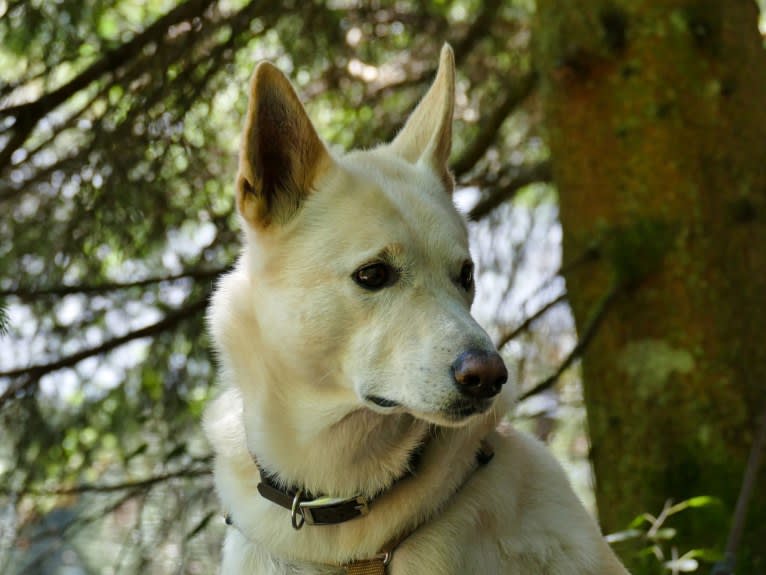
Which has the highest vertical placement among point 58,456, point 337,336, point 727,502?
point 337,336

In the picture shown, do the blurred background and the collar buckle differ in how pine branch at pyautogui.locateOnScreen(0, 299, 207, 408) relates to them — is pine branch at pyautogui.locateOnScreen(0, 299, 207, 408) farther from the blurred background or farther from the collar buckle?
the collar buckle

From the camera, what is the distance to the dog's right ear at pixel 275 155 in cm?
264

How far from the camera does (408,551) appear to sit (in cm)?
255

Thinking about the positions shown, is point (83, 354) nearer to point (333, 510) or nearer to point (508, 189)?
point (333, 510)

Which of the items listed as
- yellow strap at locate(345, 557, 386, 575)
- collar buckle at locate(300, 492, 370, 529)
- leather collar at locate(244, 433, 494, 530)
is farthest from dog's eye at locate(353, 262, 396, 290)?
yellow strap at locate(345, 557, 386, 575)

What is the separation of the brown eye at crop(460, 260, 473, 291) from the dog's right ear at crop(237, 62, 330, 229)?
484 millimetres

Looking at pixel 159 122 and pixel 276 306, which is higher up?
pixel 276 306

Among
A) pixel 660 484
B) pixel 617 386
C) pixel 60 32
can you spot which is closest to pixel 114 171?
pixel 60 32

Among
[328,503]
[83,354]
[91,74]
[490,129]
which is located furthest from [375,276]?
[490,129]

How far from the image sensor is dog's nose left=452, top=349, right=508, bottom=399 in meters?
2.32

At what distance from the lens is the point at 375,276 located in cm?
258

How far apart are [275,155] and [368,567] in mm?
1122

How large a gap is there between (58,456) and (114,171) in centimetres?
147

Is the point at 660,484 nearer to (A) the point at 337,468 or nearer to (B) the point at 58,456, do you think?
(A) the point at 337,468
